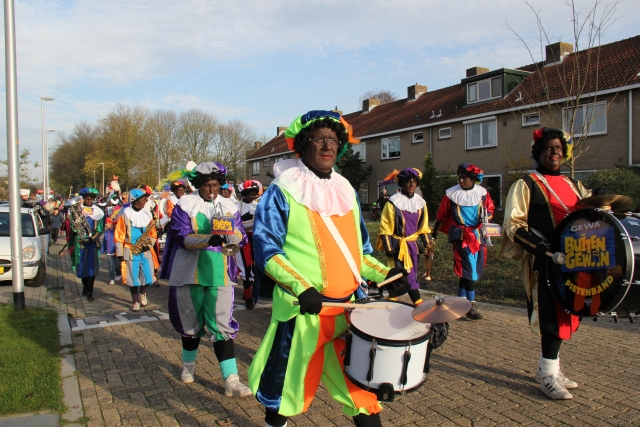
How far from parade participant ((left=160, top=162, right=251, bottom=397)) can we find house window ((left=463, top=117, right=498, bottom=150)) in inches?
883

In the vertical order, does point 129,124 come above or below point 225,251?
above

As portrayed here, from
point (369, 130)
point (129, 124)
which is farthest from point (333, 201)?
point (129, 124)

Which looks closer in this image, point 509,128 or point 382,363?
point 382,363

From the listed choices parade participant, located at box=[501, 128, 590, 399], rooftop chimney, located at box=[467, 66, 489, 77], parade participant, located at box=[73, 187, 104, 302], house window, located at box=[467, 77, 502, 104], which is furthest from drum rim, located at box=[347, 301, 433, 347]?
rooftop chimney, located at box=[467, 66, 489, 77]

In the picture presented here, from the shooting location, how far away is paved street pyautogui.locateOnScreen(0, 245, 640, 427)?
3.84 m

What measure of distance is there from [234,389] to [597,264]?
9.68 feet

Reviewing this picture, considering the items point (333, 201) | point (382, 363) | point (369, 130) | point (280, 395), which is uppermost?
point (369, 130)

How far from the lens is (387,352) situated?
8.23 ft

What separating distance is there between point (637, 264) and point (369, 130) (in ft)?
105

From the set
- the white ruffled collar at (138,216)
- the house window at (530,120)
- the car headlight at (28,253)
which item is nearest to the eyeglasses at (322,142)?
the white ruffled collar at (138,216)

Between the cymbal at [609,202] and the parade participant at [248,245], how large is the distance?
15.4 ft

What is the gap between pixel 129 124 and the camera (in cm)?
4759

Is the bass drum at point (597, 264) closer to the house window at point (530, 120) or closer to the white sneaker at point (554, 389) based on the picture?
the white sneaker at point (554, 389)

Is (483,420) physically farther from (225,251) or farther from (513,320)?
(513,320)
